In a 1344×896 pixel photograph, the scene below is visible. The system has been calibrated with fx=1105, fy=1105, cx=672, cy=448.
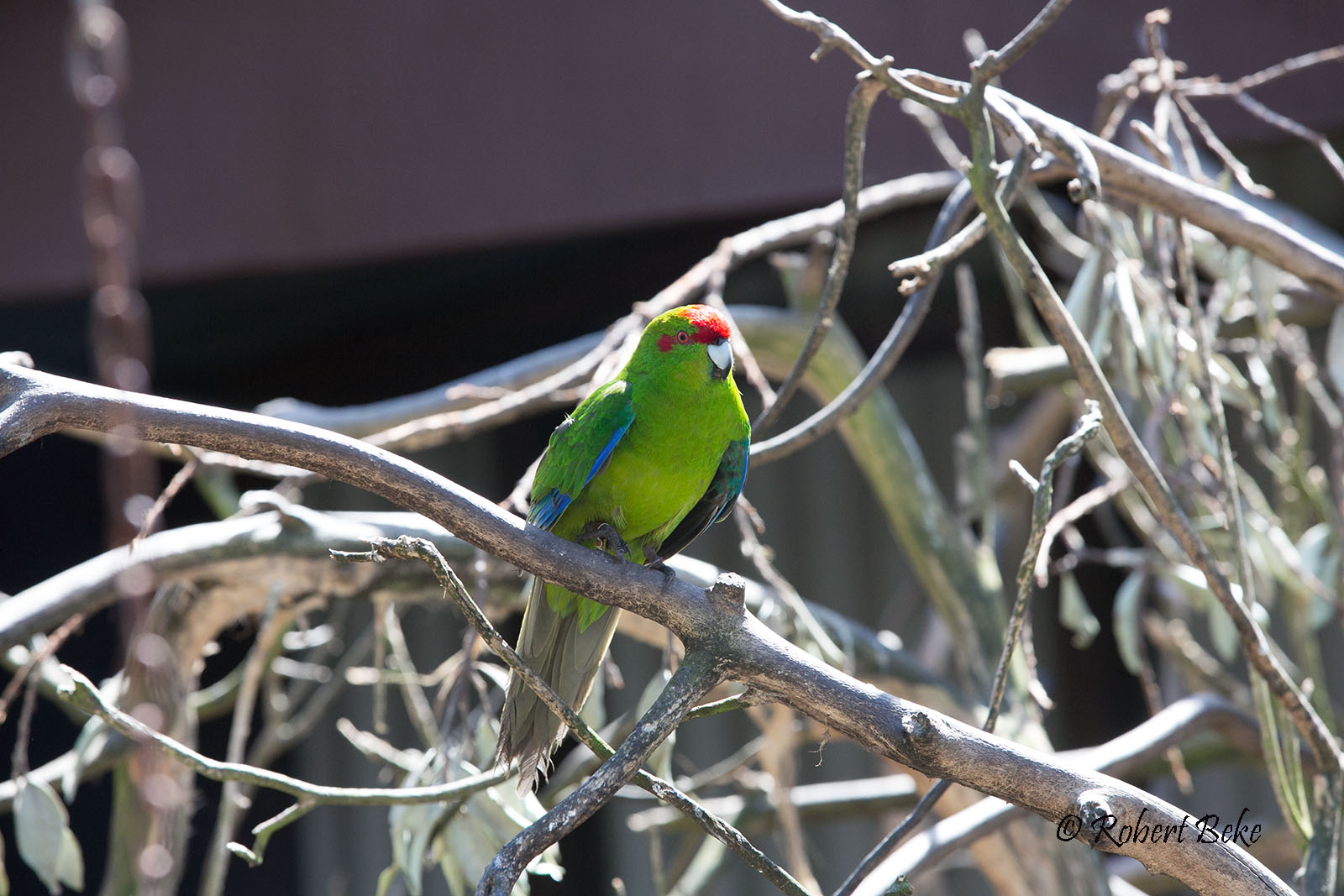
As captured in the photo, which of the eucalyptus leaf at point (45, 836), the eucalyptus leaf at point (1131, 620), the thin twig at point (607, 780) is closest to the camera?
the thin twig at point (607, 780)

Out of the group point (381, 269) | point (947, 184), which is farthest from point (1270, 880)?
point (381, 269)

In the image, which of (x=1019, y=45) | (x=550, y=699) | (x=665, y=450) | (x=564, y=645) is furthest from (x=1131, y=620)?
(x=550, y=699)

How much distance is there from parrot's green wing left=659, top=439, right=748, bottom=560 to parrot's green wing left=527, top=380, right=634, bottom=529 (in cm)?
18

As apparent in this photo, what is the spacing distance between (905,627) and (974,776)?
4.04m

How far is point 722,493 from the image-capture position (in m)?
1.84

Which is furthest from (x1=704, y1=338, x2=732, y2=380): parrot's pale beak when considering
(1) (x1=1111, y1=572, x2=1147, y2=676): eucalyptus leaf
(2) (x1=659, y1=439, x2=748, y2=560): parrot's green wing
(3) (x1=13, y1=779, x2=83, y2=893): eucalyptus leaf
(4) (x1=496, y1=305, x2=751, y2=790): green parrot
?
(3) (x1=13, y1=779, x2=83, y2=893): eucalyptus leaf

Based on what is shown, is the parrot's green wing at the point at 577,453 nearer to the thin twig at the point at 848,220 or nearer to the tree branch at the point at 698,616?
the thin twig at the point at 848,220

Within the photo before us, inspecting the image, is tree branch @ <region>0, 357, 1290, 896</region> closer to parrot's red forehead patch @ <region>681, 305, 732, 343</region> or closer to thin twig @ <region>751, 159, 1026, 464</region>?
thin twig @ <region>751, 159, 1026, 464</region>

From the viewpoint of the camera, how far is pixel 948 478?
4.95m

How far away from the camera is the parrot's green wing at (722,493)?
1.83 m

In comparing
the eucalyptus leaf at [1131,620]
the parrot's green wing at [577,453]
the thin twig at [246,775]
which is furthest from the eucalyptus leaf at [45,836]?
the eucalyptus leaf at [1131,620]

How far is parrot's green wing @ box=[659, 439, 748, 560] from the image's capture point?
5.99ft

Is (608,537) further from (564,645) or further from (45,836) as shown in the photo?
(45,836)

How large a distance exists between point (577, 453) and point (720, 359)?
284mm
